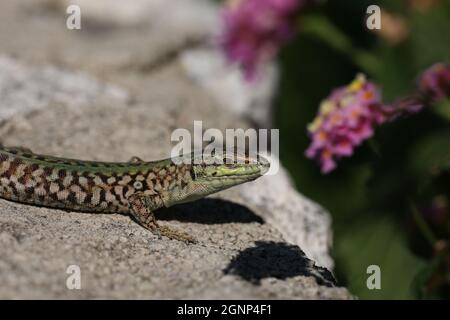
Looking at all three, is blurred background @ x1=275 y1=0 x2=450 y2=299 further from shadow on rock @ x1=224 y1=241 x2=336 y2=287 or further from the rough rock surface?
shadow on rock @ x1=224 y1=241 x2=336 y2=287

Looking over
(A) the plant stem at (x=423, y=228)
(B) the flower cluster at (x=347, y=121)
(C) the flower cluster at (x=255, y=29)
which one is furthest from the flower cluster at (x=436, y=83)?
(C) the flower cluster at (x=255, y=29)

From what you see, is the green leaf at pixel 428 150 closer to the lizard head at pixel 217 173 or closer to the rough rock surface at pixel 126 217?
the rough rock surface at pixel 126 217

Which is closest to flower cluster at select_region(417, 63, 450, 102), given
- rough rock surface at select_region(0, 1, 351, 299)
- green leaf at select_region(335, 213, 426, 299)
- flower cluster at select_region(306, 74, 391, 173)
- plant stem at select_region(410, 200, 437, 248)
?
flower cluster at select_region(306, 74, 391, 173)

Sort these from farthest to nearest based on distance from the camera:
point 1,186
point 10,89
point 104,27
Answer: point 104,27
point 10,89
point 1,186

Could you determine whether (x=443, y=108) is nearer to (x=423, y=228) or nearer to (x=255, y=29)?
(x=423, y=228)

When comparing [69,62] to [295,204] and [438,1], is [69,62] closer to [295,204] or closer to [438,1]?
[295,204]
